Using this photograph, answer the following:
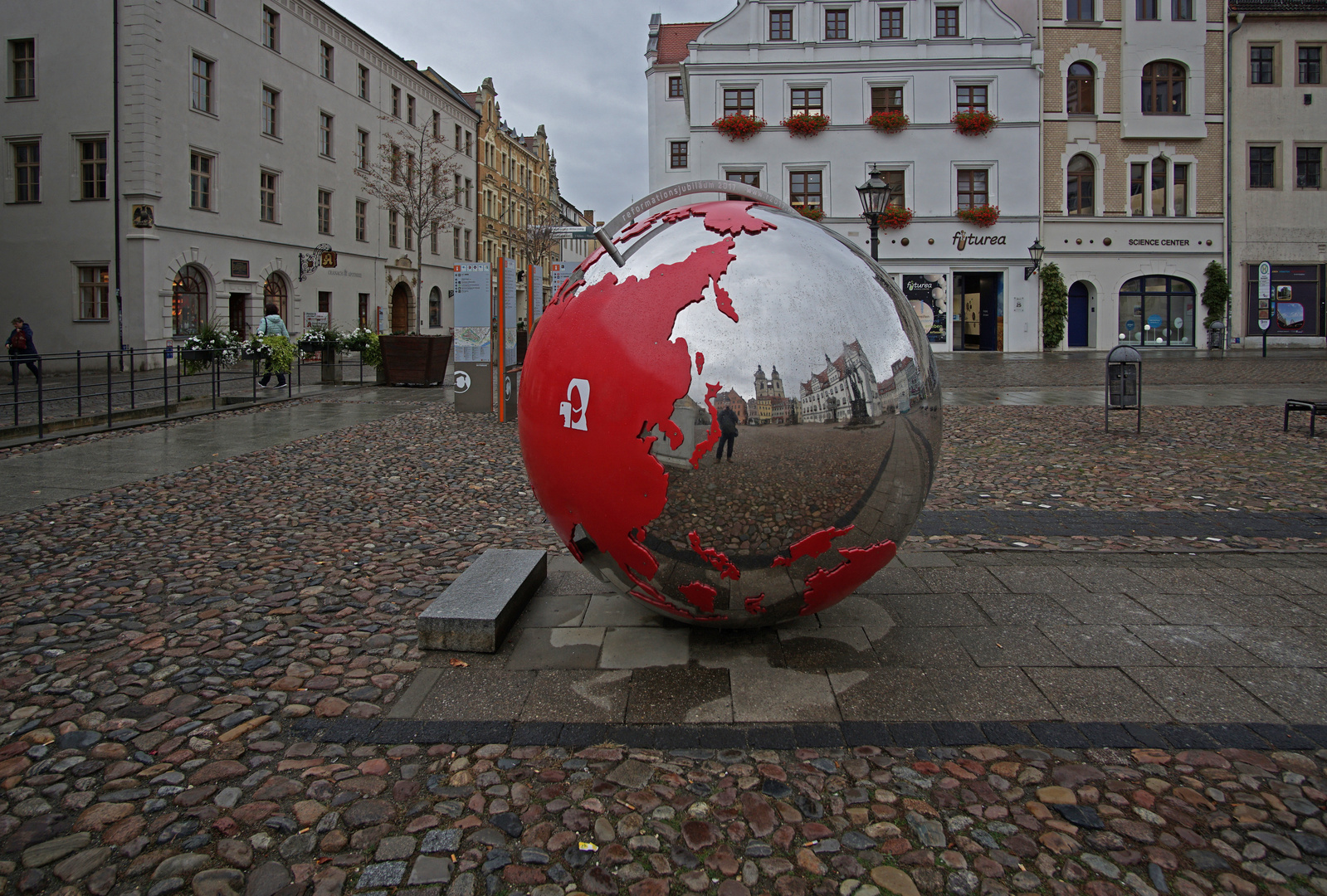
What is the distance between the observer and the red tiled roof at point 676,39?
43.5 metres

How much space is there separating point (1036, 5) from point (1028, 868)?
41.8 metres

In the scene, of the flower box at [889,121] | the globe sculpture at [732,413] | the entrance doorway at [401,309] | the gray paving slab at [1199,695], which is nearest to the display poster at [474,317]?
the globe sculpture at [732,413]

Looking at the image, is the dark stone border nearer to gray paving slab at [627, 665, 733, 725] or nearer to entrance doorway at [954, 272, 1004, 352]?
gray paving slab at [627, 665, 733, 725]

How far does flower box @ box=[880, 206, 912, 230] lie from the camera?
115 ft

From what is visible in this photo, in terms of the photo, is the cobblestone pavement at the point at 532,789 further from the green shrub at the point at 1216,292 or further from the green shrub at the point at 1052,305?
the green shrub at the point at 1216,292

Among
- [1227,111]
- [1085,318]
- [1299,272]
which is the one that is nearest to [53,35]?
[1085,318]

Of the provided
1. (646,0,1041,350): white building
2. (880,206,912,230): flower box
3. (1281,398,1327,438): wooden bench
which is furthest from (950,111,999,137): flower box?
(1281,398,1327,438): wooden bench

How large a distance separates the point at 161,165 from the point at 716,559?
105 feet

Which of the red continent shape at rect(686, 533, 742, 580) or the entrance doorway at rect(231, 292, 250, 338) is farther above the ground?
the entrance doorway at rect(231, 292, 250, 338)

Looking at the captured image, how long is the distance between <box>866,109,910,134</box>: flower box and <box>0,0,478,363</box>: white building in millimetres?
24815

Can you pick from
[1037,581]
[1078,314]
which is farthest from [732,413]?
[1078,314]

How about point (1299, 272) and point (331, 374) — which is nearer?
point (331, 374)

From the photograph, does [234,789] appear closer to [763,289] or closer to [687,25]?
[763,289]

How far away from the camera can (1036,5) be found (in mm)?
35688
